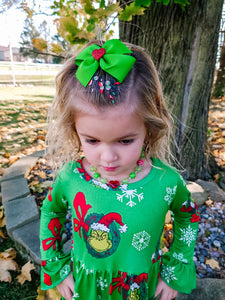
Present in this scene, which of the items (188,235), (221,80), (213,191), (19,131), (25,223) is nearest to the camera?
(188,235)

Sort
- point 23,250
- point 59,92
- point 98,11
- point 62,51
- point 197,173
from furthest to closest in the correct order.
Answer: point 197,173
point 23,250
point 62,51
point 98,11
point 59,92

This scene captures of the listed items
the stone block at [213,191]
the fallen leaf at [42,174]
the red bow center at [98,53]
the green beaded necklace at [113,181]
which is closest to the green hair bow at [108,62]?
the red bow center at [98,53]

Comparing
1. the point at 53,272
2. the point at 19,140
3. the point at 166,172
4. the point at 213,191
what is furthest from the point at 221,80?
the point at 53,272

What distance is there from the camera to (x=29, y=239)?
192 cm

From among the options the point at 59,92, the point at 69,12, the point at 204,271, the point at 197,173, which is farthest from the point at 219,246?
the point at 69,12

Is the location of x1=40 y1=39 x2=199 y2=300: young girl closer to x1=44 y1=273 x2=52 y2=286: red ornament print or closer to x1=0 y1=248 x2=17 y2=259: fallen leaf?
x1=44 y1=273 x2=52 y2=286: red ornament print

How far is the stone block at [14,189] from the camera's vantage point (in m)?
2.44

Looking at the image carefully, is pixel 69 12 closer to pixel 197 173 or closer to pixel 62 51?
pixel 62 51

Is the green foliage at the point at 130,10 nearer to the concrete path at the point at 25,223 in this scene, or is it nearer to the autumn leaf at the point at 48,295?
the concrete path at the point at 25,223

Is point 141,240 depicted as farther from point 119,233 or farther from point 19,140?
point 19,140

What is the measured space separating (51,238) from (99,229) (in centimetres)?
28

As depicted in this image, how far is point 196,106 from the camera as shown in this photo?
7.95 feet

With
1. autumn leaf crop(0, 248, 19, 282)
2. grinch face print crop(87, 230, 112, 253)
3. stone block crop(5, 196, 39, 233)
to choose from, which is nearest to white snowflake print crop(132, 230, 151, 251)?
grinch face print crop(87, 230, 112, 253)

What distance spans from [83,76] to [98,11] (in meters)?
0.90
